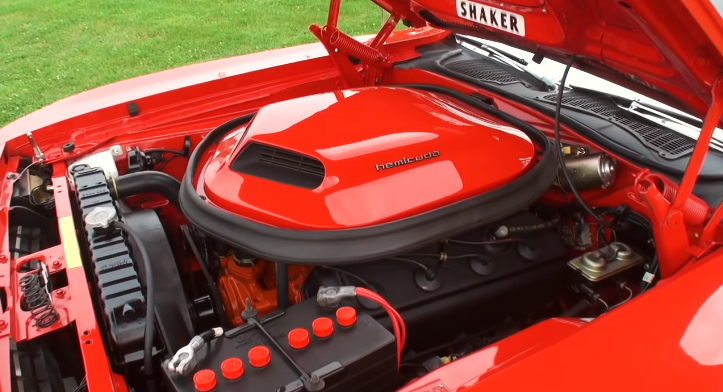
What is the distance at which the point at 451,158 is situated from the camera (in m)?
1.30

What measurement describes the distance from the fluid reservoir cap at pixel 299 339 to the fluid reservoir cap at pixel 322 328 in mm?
20

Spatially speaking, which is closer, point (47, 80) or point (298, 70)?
point (298, 70)

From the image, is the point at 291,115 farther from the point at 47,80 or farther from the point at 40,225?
the point at 47,80

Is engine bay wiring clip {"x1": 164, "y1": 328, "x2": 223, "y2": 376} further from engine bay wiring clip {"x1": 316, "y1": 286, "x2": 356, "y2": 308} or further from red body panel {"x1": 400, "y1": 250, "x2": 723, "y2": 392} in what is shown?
red body panel {"x1": 400, "y1": 250, "x2": 723, "y2": 392}

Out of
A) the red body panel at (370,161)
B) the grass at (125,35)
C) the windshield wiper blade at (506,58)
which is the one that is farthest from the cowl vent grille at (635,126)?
the grass at (125,35)

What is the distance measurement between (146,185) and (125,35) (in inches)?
210

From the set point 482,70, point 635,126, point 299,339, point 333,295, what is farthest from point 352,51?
point 299,339

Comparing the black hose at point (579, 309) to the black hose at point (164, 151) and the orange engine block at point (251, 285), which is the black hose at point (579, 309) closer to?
the orange engine block at point (251, 285)

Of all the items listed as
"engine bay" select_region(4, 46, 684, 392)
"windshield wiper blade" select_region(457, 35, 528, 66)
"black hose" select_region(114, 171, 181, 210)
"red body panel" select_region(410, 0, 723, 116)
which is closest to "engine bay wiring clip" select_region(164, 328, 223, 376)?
"engine bay" select_region(4, 46, 684, 392)

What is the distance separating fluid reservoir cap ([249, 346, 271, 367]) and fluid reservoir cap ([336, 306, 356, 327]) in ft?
0.48

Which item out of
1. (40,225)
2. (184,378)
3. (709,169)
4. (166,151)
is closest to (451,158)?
(709,169)

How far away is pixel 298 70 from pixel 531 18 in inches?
41.1

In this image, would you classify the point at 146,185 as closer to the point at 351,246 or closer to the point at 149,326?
the point at 149,326

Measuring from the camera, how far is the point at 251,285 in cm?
145
